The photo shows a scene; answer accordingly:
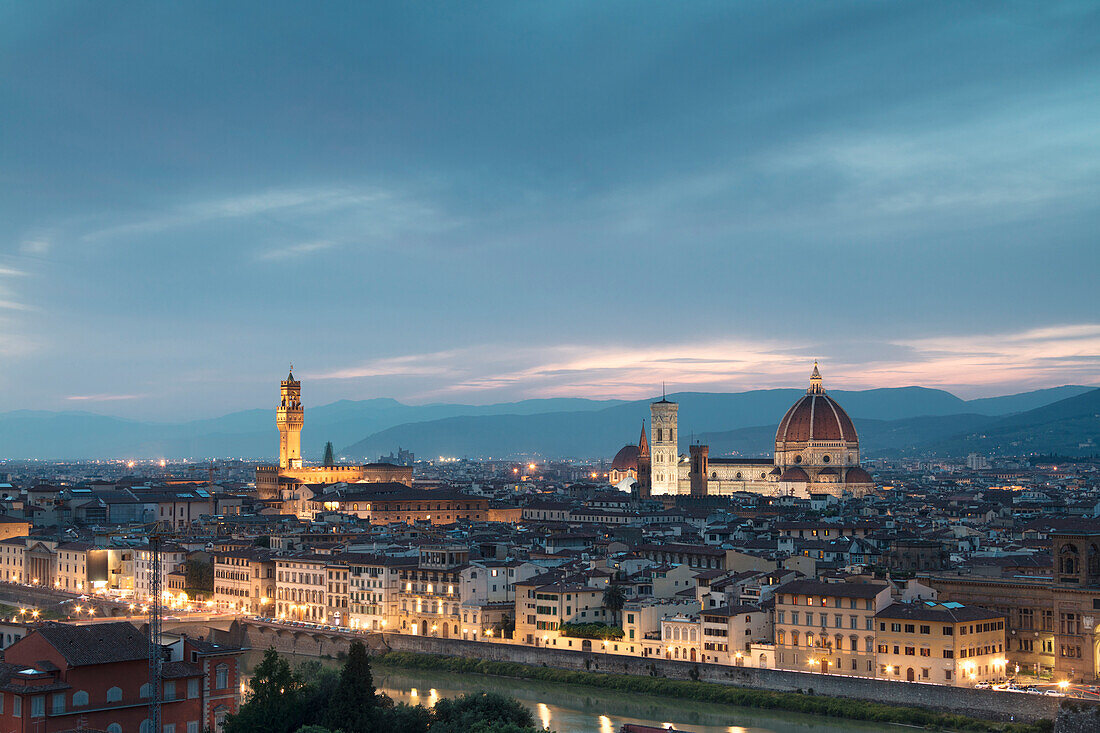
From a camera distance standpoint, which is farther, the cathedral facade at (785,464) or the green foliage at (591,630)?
the cathedral facade at (785,464)

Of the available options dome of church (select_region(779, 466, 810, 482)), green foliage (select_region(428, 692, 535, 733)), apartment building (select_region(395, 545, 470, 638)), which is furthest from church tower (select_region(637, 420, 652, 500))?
green foliage (select_region(428, 692, 535, 733))

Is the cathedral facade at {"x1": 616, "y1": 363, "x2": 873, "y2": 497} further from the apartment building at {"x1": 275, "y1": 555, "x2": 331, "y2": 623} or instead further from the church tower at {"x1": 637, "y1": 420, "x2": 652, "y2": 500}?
the apartment building at {"x1": 275, "y1": 555, "x2": 331, "y2": 623}

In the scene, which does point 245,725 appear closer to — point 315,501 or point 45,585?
point 45,585

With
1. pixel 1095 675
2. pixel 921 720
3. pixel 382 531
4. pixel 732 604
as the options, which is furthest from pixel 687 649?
pixel 382 531

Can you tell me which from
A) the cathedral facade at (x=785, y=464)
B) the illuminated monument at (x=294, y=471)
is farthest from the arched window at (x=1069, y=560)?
the cathedral facade at (x=785, y=464)

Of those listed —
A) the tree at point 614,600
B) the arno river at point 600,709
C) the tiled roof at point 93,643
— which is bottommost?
the arno river at point 600,709

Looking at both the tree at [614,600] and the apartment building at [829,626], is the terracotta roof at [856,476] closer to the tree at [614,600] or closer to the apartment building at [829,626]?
the tree at [614,600]

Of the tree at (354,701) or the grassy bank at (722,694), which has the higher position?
the tree at (354,701)
